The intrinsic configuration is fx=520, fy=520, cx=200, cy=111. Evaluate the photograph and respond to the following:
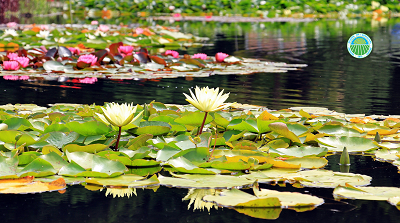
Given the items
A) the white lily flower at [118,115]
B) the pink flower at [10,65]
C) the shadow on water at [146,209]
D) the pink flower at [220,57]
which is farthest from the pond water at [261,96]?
the pink flower at [220,57]

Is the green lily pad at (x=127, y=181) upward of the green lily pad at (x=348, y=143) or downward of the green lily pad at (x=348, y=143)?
upward

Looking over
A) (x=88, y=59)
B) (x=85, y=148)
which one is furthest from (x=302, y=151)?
(x=88, y=59)

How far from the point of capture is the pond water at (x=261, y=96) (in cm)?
177

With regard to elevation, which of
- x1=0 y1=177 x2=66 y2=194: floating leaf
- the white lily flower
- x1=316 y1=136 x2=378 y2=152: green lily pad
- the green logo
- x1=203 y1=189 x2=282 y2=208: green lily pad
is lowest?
the green logo

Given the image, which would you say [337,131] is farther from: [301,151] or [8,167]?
[8,167]

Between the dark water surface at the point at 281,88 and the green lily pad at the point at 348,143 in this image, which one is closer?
the green lily pad at the point at 348,143

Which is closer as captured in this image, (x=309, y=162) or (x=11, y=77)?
(x=309, y=162)

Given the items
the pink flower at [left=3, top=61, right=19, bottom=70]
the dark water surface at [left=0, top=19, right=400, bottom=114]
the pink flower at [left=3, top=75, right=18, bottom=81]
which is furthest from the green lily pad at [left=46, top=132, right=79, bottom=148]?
the pink flower at [left=3, top=61, right=19, bottom=70]

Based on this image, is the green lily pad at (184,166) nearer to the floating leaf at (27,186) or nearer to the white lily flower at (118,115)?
the white lily flower at (118,115)

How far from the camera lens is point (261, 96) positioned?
14.3 ft

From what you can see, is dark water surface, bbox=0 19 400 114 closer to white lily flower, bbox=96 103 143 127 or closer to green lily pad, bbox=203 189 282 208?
white lily flower, bbox=96 103 143 127

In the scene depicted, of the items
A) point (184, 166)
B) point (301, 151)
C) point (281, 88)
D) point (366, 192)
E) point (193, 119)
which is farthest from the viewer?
point (281, 88)

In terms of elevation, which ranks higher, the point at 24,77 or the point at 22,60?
the point at 22,60

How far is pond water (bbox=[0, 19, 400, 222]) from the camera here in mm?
1770
